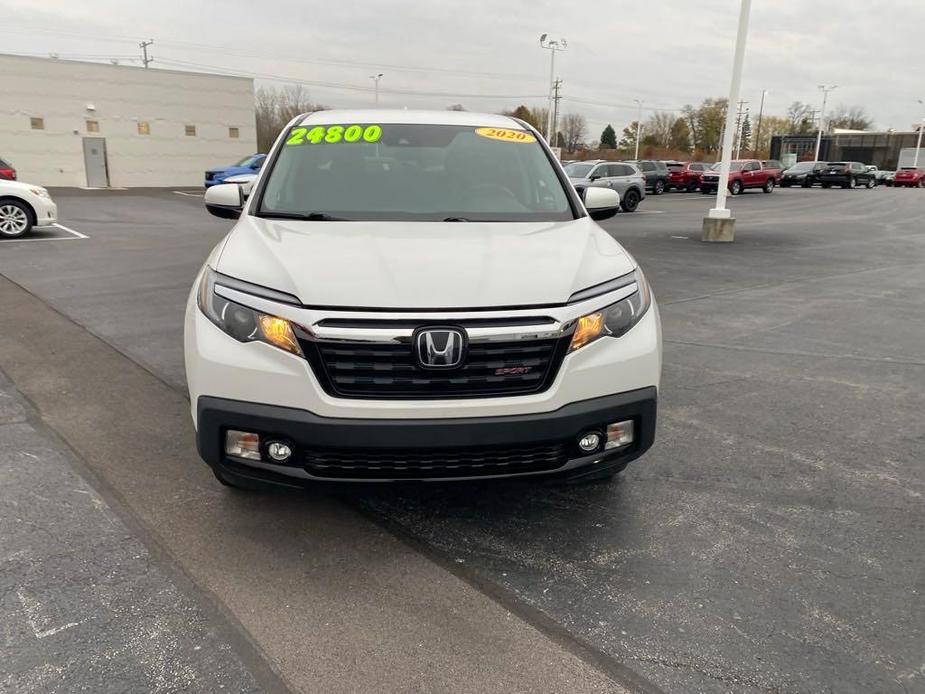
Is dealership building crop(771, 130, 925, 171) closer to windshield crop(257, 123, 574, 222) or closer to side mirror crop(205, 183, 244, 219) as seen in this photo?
windshield crop(257, 123, 574, 222)

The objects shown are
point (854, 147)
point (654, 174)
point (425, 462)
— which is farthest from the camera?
point (854, 147)

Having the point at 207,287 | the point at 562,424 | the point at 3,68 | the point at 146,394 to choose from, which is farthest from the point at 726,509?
the point at 3,68

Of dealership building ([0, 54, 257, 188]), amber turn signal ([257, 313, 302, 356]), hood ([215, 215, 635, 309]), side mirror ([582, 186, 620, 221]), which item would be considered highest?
dealership building ([0, 54, 257, 188])

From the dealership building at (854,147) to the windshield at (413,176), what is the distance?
96.9m

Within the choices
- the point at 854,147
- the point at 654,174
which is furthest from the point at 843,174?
the point at 854,147

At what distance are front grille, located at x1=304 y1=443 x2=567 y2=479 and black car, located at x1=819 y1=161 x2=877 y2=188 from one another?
158 ft

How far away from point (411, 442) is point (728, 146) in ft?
46.0

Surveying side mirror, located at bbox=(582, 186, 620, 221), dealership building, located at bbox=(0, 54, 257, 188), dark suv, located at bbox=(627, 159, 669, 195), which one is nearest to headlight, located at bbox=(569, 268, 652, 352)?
side mirror, located at bbox=(582, 186, 620, 221)

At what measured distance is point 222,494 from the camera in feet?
11.5

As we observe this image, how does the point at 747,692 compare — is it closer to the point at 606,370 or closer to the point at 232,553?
the point at 606,370

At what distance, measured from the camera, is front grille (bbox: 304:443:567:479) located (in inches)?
104

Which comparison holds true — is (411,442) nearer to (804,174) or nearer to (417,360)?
(417,360)

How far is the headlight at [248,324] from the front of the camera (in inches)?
105

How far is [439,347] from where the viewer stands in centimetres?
261
